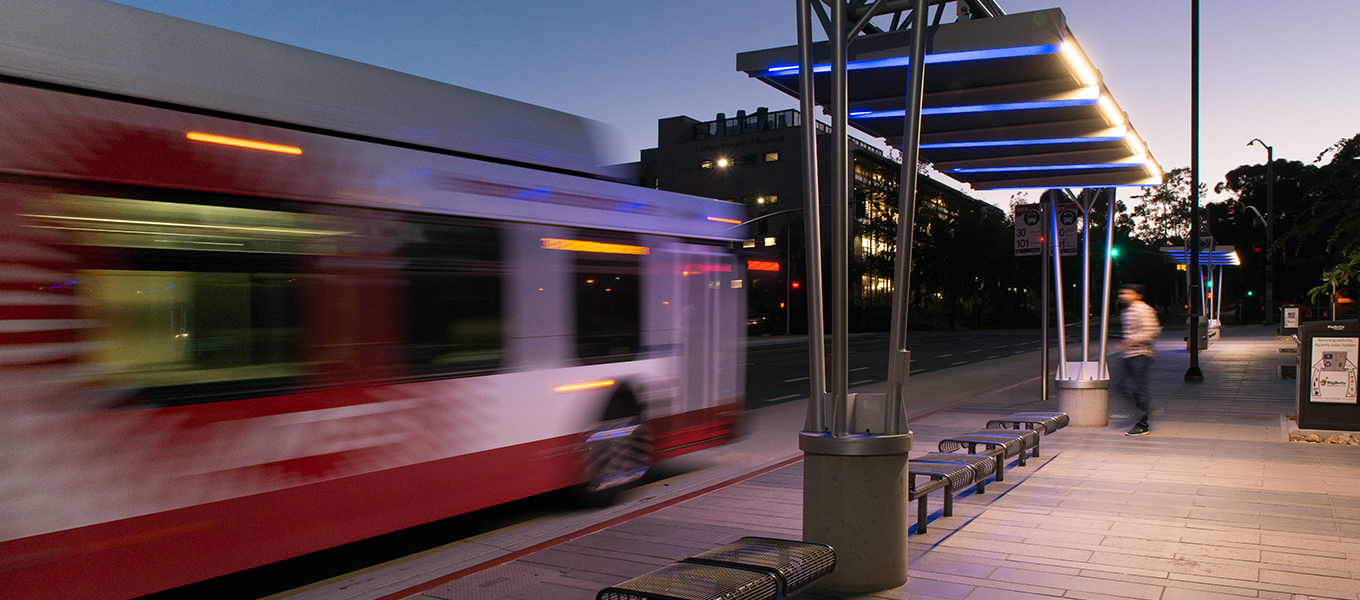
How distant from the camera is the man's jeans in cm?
1135

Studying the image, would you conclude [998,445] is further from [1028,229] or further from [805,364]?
A: [805,364]

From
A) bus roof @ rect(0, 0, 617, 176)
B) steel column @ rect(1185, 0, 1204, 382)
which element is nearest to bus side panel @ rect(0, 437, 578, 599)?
bus roof @ rect(0, 0, 617, 176)

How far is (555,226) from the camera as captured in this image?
288 inches

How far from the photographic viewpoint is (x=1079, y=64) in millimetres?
6758

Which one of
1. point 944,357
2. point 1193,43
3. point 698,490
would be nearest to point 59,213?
point 698,490

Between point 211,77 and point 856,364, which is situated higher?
point 211,77

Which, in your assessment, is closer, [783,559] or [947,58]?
[783,559]

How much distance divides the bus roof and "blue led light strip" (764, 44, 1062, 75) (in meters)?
1.95

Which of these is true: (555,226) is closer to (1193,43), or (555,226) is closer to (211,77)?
(211,77)

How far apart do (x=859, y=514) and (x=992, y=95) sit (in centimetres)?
424

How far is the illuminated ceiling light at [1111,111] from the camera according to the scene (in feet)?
25.5

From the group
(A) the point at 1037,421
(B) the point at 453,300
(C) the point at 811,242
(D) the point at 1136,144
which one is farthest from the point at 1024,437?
(B) the point at 453,300

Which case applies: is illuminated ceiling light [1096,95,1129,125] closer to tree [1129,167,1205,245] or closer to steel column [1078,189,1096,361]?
steel column [1078,189,1096,361]

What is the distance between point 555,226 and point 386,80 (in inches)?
Result: 66.9
